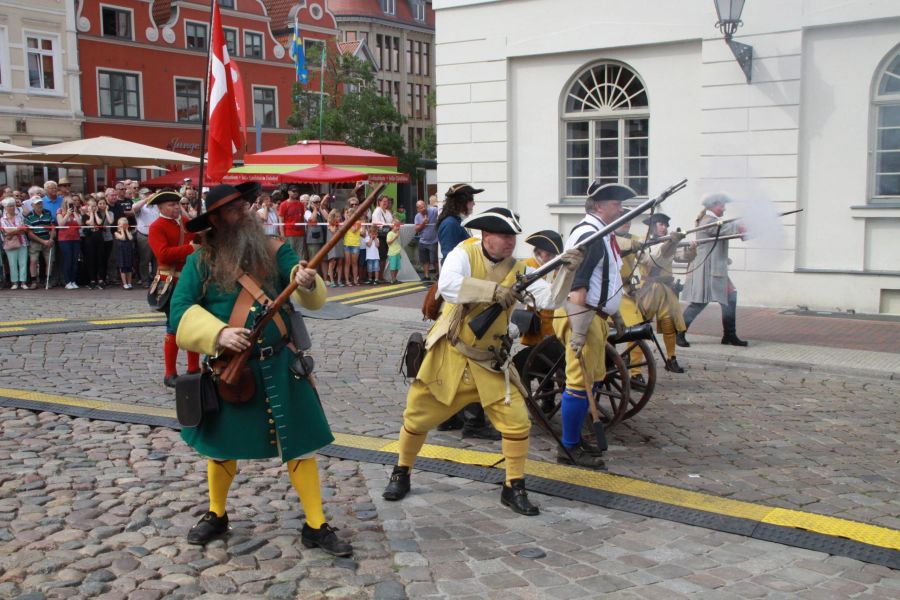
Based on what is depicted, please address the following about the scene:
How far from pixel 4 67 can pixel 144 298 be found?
2278 centimetres

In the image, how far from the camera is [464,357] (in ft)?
16.6

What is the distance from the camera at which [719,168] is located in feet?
38.9

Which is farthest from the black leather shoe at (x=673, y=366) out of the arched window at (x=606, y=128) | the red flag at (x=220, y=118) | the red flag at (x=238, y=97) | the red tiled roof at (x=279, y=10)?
the red tiled roof at (x=279, y=10)

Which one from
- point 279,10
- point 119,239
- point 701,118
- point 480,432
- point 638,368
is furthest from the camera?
point 279,10

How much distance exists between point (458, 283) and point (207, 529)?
182 centimetres

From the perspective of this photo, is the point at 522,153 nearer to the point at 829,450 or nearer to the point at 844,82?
the point at 844,82

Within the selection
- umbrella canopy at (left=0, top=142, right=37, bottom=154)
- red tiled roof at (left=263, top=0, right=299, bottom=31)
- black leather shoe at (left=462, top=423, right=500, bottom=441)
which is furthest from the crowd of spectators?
red tiled roof at (left=263, top=0, right=299, bottom=31)

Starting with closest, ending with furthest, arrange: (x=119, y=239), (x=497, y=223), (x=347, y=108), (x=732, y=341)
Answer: (x=497, y=223)
(x=732, y=341)
(x=119, y=239)
(x=347, y=108)

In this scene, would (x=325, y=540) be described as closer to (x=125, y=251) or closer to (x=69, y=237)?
(x=125, y=251)

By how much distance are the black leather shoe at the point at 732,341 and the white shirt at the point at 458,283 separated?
5727 mm

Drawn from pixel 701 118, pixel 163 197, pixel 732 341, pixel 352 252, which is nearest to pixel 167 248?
pixel 163 197

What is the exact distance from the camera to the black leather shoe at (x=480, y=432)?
21.8 feet

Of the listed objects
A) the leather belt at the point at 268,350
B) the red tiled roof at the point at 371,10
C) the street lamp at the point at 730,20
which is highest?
the red tiled roof at the point at 371,10

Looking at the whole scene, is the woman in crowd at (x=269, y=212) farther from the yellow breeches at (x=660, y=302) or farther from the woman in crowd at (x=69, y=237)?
the yellow breeches at (x=660, y=302)
